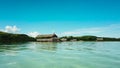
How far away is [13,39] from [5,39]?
4259 millimetres

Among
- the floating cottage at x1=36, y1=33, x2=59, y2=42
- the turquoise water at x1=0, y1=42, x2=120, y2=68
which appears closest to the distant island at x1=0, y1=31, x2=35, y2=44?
the floating cottage at x1=36, y1=33, x2=59, y2=42

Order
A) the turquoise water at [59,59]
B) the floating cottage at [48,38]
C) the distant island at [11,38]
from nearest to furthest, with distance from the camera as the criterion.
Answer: the turquoise water at [59,59]
the distant island at [11,38]
the floating cottage at [48,38]

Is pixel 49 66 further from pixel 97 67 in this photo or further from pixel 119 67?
pixel 119 67

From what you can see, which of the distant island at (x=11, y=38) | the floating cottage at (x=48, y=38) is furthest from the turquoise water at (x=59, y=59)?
the floating cottage at (x=48, y=38)

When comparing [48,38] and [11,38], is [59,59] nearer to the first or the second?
[11,38]

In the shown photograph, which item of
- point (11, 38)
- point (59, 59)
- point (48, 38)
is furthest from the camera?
point (48, 38)

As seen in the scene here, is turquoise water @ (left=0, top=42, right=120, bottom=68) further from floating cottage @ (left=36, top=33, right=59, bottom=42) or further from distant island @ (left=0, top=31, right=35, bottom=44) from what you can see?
floating cottage @ (left=36, top=33, right=59, bottom=42)

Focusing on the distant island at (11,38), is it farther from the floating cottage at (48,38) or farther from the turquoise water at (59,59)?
the turquoise water at (59,59)

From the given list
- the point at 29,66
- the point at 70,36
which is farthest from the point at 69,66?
the point at 70,36

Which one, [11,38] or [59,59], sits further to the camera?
[11,38]

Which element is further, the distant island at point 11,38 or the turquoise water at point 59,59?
the distant island at point 11,38

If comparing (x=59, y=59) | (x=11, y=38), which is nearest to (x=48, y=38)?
(x=11, y=38)

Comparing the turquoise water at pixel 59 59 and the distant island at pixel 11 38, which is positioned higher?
the distant island at pixel 11 38

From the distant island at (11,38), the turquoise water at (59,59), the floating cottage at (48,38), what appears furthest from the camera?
the floating cottage at (48,38)
